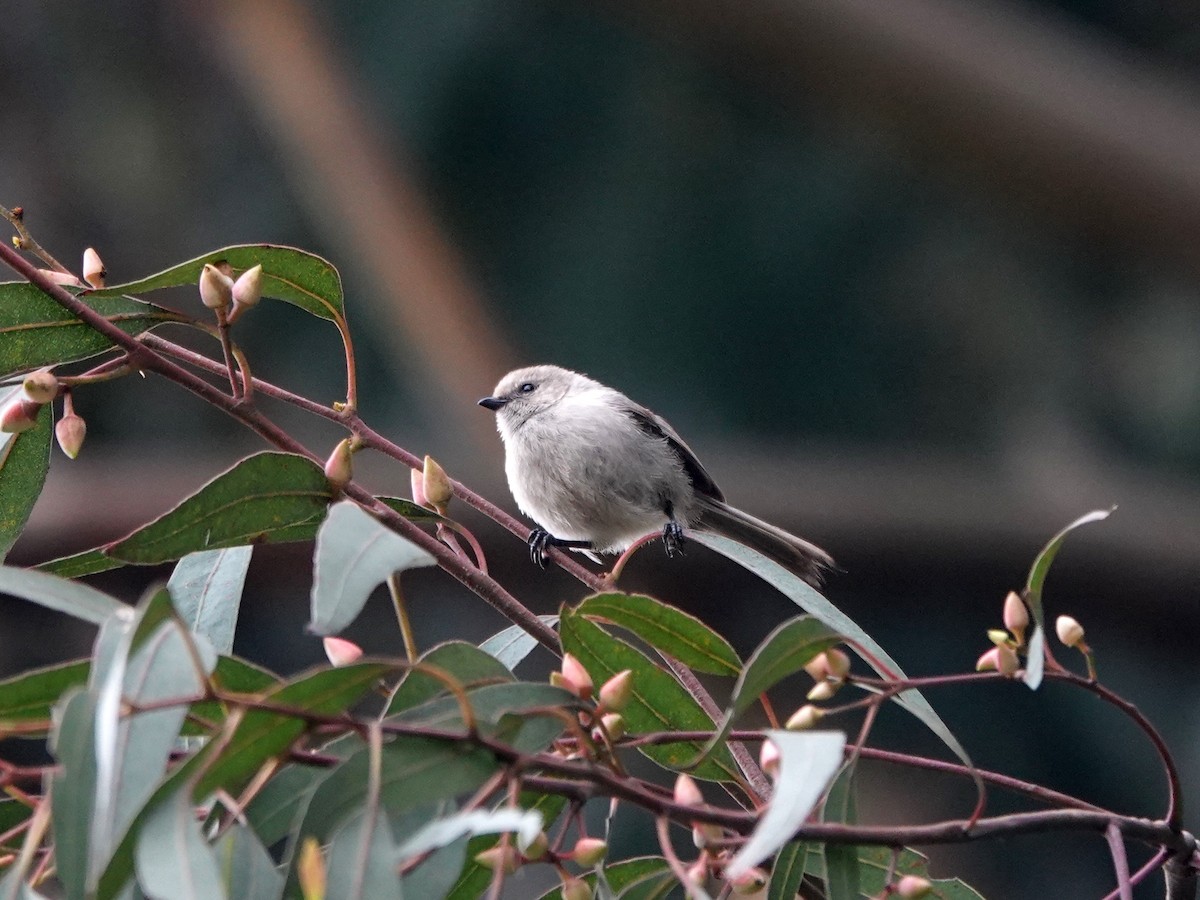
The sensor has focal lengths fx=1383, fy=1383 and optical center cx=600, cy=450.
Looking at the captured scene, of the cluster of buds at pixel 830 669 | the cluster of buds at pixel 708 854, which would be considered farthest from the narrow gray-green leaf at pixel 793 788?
the cluster of buds at pixel 830 669

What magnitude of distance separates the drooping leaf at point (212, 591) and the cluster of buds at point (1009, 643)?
94 cm

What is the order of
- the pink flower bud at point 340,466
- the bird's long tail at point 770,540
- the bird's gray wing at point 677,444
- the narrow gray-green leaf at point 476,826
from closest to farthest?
the narrow gray-green leaf at point 476,826 < the pink flower bud at point 340,466 < the bird's long tail at point 770,540 < the bird's gray wing at point 677,444

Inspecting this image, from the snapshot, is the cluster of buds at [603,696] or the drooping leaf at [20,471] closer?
the cluster of buds at [603,696]

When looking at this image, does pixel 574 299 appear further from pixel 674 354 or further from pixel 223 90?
pixel 223 90

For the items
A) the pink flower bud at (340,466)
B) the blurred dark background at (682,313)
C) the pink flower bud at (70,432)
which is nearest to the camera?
the pink flower bud at (340,466)

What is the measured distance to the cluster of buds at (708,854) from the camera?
1.34 m

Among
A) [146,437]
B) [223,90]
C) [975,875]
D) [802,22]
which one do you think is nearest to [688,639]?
[802,22]

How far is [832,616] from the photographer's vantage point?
6.20 ft

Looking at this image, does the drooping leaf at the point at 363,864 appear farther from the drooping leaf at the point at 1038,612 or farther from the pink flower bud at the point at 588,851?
the drooping leaf at the point at 1038,612

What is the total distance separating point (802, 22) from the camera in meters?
5.04

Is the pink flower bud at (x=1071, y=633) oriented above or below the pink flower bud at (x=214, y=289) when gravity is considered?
below

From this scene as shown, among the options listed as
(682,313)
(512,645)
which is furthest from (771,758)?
(682,313)

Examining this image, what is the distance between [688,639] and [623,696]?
0.37 meters

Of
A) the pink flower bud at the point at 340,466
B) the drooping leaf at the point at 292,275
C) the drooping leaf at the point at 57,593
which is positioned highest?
the drooping leaf at the point at 292,275
